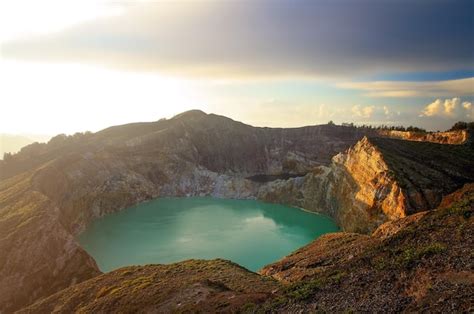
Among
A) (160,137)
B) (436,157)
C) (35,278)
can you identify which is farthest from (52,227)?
(160,137)

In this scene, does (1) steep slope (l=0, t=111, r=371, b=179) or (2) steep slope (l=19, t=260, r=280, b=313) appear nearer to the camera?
(2) steep slope (l=19, t=260, r=280, b=313)

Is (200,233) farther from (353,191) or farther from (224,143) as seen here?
(224,143)

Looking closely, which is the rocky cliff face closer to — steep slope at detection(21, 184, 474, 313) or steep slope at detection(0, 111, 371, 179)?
steep slope at detection(21, 184, 474, 313)

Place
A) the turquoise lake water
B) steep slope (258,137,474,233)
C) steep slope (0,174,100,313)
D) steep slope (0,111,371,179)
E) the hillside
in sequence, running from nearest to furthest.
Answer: steep slope (0,174,100,313), the hillside, steep slope (258,137,474,233), the turquoise lake water, steep slope (0,111,371,179)

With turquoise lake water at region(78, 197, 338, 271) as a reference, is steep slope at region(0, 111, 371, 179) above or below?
above

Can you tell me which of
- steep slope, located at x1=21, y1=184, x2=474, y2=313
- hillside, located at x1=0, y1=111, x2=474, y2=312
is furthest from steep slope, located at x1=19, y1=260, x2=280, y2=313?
hillside, located at x1=0, y1=111, x2=474, y2=312

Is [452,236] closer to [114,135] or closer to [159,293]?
[159,293]

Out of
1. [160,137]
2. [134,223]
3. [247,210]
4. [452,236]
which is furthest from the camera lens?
[160,137]
